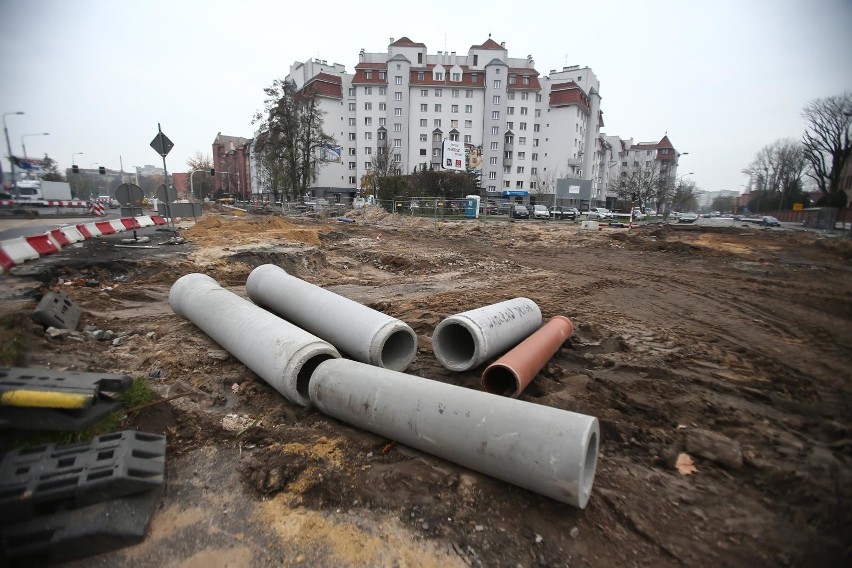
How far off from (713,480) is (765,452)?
24.6 inches

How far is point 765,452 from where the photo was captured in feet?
10.8

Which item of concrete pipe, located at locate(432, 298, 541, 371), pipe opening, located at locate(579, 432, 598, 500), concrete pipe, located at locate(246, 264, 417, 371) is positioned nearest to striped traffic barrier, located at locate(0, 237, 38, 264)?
concrete pipe, located at locate(246, 264, 417, 371)

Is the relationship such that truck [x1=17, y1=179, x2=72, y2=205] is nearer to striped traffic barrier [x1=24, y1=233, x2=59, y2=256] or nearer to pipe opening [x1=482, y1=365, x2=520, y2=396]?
striped traffic barrier [x1=24, y1=233, x2=59, y2=256]

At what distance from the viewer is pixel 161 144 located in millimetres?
13375

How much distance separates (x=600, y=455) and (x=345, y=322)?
9.51 ft

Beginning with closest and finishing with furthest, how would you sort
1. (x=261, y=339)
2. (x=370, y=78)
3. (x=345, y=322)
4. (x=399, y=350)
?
(x=261, y=339) < (x=345, y=322) < (x=399, y=350) < (x=370, y=78)

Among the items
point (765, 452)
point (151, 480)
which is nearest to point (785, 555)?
point (765, 452)

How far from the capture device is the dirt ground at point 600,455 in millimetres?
2455

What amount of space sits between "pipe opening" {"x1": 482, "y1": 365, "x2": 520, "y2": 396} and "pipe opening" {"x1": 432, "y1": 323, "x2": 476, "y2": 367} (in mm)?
318

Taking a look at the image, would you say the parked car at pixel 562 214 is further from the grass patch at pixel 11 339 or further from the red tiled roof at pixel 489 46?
the red tiled roof at pixel 489 46

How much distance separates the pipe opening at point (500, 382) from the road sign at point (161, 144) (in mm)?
13778

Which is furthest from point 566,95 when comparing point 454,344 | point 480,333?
point 480,333

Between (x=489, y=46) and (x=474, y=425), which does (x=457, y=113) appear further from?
(x=474, y=425)

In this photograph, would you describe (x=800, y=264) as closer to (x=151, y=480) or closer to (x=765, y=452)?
(x=765, y=452)
